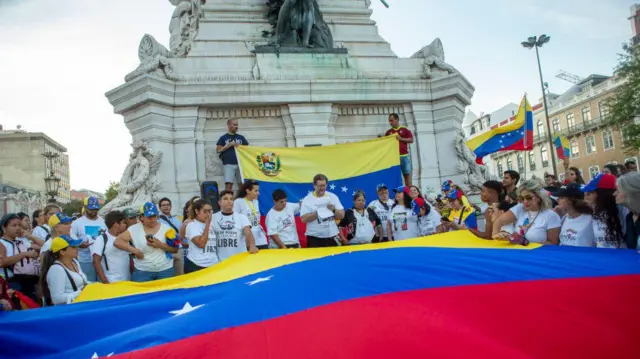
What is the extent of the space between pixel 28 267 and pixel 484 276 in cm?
597

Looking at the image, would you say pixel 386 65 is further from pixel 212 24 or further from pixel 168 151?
pixel 168 151

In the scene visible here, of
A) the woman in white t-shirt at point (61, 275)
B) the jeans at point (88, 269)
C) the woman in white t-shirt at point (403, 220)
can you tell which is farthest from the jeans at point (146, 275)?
the woman in white t-shirt at point (403, 220)

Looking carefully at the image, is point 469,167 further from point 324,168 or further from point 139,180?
point 139,180

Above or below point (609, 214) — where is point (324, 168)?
above

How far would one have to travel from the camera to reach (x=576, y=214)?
5.80 m

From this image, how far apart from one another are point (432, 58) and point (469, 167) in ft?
9.55

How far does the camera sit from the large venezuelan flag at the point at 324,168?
11.1 metres

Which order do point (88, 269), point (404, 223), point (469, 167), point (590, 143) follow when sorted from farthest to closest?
point (590, 143) → point (469, 167) → point (404, 223) → point (88, 269)

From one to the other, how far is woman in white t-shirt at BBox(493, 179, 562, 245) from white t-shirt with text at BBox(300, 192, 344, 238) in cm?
272

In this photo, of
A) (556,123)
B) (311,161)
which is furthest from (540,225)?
(556,123)

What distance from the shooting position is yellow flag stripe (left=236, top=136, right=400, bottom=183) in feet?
36.6

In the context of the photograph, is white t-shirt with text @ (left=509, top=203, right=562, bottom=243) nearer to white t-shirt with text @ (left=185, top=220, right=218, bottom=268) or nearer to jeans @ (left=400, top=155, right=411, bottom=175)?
white t-shirt with text @ (left=185, top=220, right=218, bottom=268)

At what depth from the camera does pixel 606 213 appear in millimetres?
5406

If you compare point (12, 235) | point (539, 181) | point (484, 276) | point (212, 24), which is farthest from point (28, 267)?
point (212, 24)
